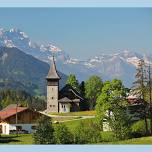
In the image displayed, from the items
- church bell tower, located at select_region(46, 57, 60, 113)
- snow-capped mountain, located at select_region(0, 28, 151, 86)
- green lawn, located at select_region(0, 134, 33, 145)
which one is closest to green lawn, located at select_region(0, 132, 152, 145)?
green lawn, located at select_region(0, 134, 33, 145)

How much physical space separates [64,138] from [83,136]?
13.9 inches

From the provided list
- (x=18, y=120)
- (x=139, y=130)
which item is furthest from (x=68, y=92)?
(x=139, y=130)

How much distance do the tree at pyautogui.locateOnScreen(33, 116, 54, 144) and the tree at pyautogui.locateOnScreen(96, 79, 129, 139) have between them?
850mm

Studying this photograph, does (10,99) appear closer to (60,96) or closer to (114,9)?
(60,96)

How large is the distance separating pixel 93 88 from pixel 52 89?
71 cm

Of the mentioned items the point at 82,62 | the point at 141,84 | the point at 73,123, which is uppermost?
the point at 82,62

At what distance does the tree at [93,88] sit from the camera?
23.4 m

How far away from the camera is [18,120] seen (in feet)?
76.9

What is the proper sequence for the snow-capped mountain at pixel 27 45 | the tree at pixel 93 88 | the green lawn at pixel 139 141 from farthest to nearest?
1. the tree at pixel 93 88
2. the green lawn at pixel 139 141
3. the snow-capped mountain at pixel 27 45

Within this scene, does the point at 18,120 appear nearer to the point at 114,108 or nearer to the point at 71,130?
the point at 71,130

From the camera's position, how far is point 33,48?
917 inches

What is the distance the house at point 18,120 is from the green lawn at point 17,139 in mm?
95

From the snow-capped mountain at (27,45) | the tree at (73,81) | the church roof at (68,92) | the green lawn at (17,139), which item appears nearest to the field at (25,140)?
the green lawn at (17,139)

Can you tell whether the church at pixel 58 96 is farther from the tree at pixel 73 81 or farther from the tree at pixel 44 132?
the tree at pixel 44 132
